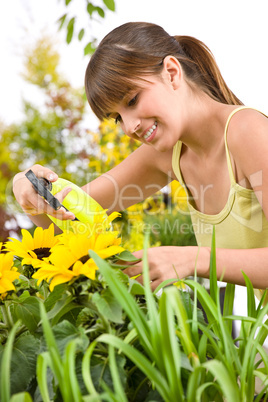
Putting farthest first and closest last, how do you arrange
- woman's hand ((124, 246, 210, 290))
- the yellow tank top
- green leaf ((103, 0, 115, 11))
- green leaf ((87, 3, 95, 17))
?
green leaf ((87, 3, 95, 17)), green leaf ((103, 0, 115, 11)), the yellow tank top, woman's hand ((124, 246, 210, 290))

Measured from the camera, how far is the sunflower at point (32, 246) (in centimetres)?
51

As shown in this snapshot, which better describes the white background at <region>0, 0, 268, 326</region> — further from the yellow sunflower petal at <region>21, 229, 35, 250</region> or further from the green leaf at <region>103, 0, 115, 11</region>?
the yellow sunflower petal at <region>21, 229, 35, 250</region>

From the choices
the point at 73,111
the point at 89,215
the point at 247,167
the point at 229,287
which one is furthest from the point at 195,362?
the point at 73,111

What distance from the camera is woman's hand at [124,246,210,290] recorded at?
560mm

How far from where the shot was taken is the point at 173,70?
96cm

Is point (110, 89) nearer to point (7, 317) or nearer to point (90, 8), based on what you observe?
point (7, 317)

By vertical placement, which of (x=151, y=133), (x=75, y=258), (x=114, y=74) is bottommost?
(x=75, y=258)

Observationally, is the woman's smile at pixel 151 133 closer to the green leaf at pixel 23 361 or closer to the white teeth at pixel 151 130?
the white teeth at pixel 151 130

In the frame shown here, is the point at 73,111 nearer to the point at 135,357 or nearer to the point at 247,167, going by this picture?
the point at 247,167

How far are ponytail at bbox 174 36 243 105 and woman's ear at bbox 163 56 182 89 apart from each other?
0.26 ft

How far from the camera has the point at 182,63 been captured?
100cm

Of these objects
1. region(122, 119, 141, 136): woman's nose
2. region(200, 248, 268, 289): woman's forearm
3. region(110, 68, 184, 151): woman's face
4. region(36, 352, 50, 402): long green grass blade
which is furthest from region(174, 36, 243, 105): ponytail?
region(36, 352, 50, 402): long green grass blade

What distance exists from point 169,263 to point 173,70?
527 mm

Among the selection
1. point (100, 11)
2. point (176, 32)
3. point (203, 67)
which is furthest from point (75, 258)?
point (176, 32)
